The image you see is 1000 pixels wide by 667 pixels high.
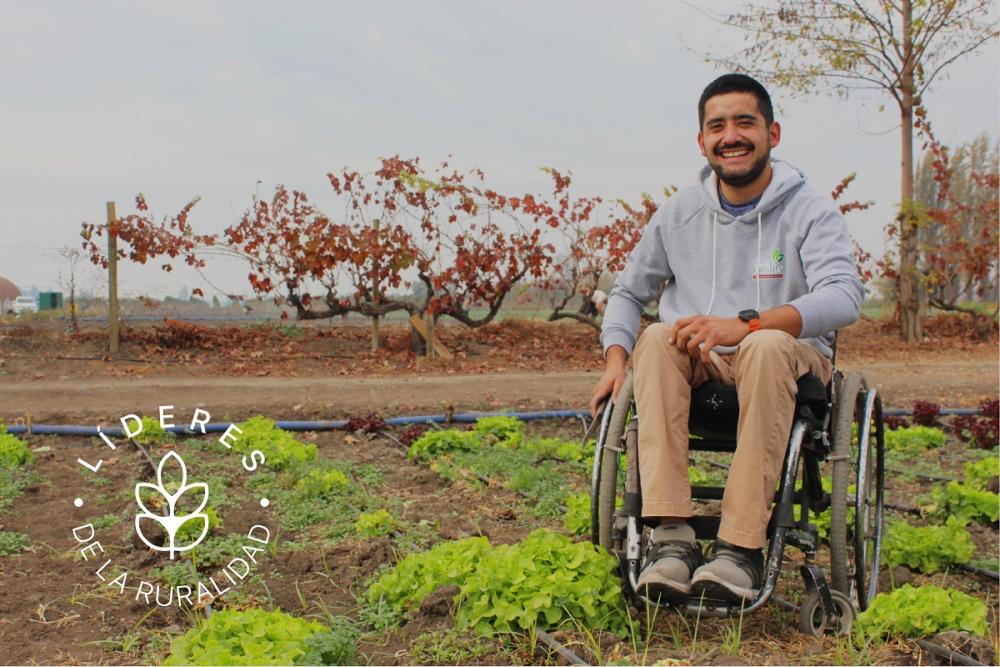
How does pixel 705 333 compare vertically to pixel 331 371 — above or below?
above

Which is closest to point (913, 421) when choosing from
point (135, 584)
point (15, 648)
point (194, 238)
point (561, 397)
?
point (561, 397)

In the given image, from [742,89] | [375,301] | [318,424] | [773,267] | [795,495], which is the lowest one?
[318,424]

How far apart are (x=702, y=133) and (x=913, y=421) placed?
433 cm

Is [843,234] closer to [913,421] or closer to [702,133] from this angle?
[702,133]

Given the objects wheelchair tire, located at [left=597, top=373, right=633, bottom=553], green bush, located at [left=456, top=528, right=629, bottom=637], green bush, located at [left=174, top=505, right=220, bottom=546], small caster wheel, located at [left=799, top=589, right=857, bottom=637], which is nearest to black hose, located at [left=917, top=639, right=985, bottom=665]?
small caster wheel, located at [left=799, top=589, right=857, bottom=637]

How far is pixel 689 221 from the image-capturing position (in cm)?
334

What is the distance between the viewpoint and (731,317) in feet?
10.2

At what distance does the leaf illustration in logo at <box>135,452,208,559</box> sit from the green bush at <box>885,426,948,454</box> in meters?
4.07

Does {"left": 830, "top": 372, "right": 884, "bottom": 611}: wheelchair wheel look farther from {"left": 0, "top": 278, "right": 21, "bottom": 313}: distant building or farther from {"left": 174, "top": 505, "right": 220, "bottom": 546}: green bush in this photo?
{"left": 0, "top": 278, "right": 21, "bottom": 313}: distant building

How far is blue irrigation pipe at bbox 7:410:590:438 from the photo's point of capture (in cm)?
593

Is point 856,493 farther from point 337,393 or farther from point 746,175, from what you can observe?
point 337,393

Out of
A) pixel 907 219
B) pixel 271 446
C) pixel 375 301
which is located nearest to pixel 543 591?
pixel 271 446

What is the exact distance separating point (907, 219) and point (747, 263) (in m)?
11.8

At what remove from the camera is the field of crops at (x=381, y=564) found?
2.60 meters
